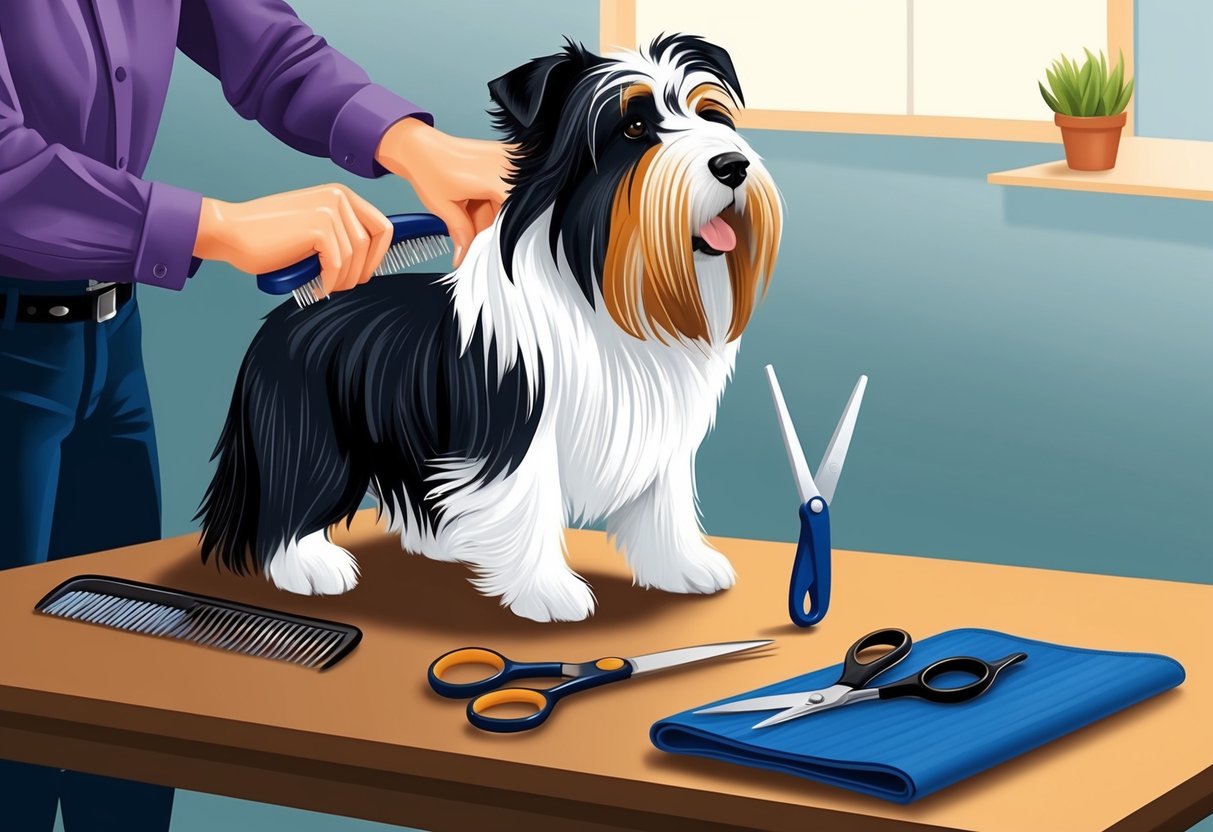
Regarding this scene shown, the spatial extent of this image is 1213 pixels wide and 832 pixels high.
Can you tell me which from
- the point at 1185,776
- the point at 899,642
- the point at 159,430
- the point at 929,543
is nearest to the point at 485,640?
the point at 899,642

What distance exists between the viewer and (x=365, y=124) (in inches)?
69.6

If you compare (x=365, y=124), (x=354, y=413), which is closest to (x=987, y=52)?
(x=365, y=124)

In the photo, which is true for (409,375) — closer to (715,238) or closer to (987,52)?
(715,238)

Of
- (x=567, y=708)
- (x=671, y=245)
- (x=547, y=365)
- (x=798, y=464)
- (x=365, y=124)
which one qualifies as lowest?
(x=567, y=708)

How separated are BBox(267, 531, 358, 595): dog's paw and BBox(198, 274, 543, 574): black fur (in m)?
0.02

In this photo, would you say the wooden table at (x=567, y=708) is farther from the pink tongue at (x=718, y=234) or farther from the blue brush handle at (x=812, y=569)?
the pink tongue at (x=718, y=234)

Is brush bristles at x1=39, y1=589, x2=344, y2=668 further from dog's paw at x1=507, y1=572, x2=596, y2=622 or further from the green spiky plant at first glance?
the green spiky plant

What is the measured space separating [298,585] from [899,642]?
59cm

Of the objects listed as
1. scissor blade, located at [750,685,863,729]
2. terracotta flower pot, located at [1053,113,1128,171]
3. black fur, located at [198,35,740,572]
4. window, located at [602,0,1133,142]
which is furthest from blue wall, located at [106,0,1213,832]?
scissor blade, located at [750,685,863,729]

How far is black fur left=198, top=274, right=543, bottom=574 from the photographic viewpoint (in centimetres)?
145

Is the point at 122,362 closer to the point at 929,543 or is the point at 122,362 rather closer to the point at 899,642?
the point at 899,642

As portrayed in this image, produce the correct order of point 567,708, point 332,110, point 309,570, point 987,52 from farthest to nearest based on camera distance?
point 987,52 → point 332,110 → point 309,570 → point 567,708

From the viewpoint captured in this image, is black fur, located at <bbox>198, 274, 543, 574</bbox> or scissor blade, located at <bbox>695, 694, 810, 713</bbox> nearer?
scissor blade, located at <bbox>695, 694, 810, 713</bbox>

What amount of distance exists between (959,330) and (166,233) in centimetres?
149
